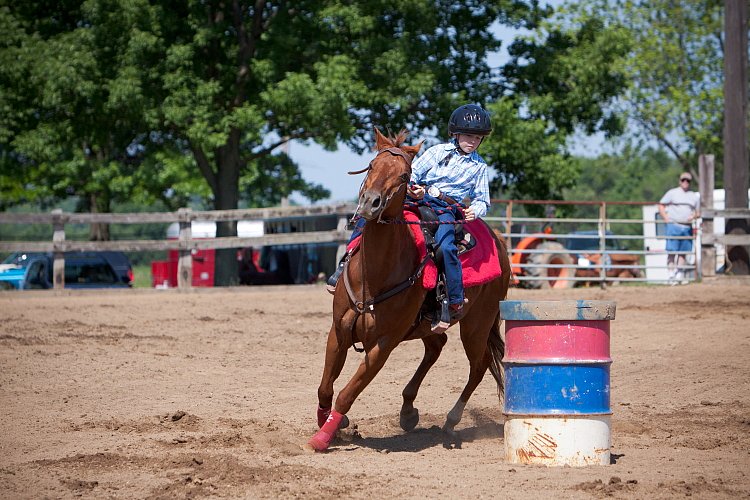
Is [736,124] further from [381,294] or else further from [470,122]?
[381,294]

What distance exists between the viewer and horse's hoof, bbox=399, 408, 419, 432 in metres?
7.35

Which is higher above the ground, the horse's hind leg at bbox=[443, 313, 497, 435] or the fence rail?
the fence rail

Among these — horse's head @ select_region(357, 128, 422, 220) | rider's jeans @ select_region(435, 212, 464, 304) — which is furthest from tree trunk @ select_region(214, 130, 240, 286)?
horse's head @ select_region(357, 128, 422, 220)

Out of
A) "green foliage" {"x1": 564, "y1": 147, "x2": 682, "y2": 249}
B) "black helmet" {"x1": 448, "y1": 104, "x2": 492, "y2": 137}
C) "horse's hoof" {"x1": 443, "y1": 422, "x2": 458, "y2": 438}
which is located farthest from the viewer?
"green foliage" {"x1": 564, "y1": 147, "x2": 682, "y2": 249}

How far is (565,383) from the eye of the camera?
233 inches

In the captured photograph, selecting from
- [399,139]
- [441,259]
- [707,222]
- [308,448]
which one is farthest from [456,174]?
[707,222]

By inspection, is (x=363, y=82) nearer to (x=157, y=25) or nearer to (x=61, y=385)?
(x=157, y=25)

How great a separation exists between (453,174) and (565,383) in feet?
7.16

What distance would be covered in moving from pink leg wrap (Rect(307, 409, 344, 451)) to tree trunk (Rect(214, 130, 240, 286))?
1742cm

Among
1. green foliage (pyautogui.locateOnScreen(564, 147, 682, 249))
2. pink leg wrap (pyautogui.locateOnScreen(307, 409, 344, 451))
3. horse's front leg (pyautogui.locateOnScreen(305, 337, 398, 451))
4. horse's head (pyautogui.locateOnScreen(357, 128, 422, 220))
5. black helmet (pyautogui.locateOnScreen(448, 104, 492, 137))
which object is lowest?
pink leg wrap (pyautogui.locateOnScreen(307, 409, 344, 451))

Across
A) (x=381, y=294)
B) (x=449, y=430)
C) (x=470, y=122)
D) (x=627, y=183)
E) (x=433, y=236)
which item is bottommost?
(x=449, y=430)

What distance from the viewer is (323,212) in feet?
61.0

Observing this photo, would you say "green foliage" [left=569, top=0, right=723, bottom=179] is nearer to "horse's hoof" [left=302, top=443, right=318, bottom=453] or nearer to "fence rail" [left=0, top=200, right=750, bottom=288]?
"fence rail" [left=0, top=200, right=750, bottom=288]

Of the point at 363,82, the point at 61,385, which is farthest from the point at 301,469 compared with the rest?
the point at 363,82
